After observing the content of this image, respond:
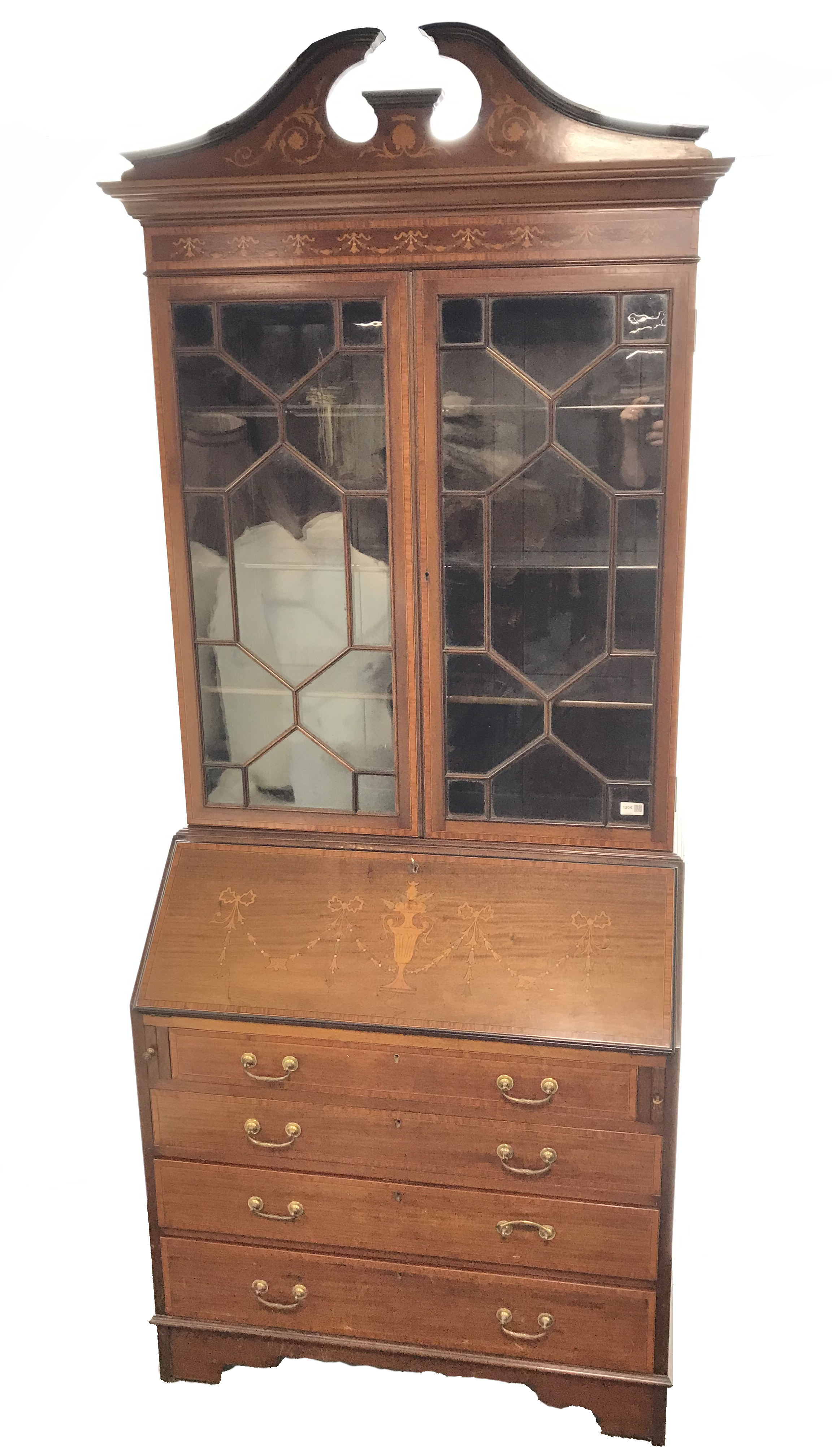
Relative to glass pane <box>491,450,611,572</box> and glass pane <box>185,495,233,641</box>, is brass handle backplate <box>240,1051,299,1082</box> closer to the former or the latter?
glass pane <box>185,495,233,641</box>

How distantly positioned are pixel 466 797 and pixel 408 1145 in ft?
2.31

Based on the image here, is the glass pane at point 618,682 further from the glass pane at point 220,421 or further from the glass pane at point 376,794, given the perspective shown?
the glass pane at point 220,421

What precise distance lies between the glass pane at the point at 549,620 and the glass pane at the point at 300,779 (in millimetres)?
450

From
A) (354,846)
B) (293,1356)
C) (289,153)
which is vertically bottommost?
(293,1356)

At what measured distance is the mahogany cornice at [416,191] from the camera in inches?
83.4

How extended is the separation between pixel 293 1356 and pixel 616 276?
89.4 inches

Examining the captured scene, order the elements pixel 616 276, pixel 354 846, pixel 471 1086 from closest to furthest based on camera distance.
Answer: pixel 616 276
pixel 471 1086
pixel 354 846

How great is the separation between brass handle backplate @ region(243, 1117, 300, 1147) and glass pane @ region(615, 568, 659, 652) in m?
1.17

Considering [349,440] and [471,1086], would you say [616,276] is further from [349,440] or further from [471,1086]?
[471,1086]

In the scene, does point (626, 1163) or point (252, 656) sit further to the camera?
point (252, 656)

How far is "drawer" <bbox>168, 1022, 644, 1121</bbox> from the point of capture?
2.30 m

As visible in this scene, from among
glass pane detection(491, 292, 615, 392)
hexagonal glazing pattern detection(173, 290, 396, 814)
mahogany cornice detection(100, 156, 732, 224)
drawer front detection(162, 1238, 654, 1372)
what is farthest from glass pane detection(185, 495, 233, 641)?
drawer front detection(162, 1238, 654, 1372)

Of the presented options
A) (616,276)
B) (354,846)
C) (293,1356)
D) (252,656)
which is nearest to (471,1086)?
(354,846)

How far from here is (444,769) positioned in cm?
249
